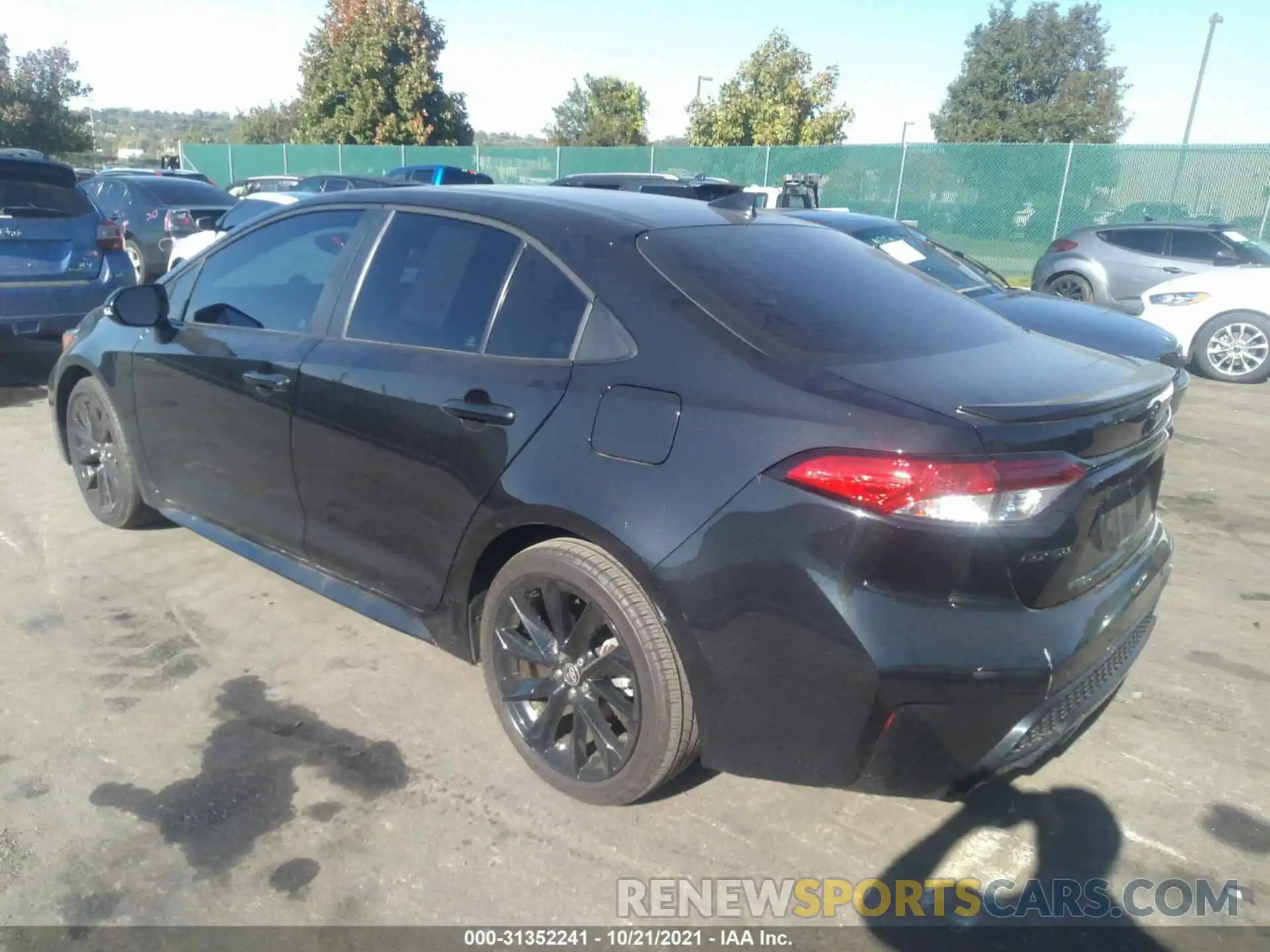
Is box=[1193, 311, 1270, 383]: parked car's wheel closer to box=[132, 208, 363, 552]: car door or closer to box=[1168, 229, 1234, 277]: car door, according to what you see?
box=[1168, 229, 1234, 277]: car door

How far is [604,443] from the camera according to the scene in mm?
2607

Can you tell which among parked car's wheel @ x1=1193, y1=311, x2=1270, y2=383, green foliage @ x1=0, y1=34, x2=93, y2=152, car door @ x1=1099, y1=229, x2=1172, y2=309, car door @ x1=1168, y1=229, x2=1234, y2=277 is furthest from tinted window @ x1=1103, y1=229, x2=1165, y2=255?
green foliage @ x1=0, y1=34, x2=93, y2=152

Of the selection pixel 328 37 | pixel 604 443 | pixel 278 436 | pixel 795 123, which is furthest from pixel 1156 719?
pixel 328 37

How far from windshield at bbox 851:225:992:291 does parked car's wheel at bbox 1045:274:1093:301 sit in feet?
15.3

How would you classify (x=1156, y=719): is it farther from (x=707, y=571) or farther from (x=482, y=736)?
(x=482, y=736)

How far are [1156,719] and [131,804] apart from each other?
10.8ft

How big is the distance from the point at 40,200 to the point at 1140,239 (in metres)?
11.5

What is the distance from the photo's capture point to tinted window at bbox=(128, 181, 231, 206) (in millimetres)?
14031

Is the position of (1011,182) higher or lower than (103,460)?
higher

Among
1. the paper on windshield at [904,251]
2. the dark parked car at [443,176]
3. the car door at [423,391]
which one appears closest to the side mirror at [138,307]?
the car door at [423,391]

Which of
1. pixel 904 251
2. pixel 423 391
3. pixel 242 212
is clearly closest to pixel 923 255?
pixel 904 251

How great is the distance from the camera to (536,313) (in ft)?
9.57

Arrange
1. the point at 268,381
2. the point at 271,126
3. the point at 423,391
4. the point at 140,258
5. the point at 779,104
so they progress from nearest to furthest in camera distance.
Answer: the point at 423,391 → the point at 268,381 → the point at 140,258 → the point at 779,104 → the point at 271,126

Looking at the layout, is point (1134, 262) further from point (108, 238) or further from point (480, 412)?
A: point (480, 412)
